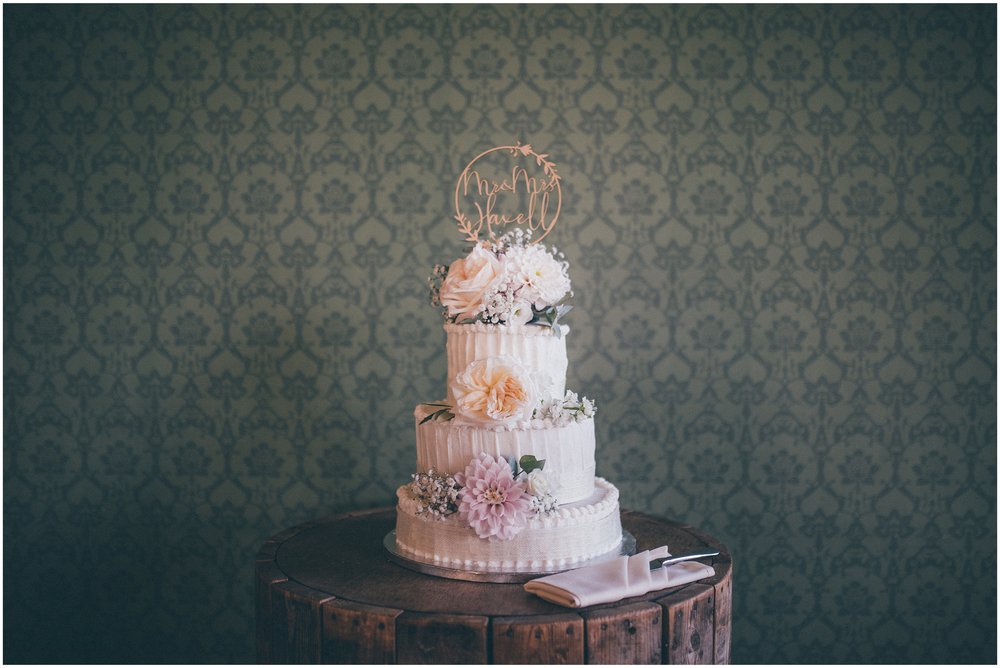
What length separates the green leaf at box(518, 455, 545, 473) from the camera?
1.99 meters

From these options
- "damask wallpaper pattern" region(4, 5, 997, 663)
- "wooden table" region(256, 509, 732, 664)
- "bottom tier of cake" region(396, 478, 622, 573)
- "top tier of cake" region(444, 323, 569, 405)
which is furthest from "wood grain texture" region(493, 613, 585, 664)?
"damask wallpaper pattern" region(4, 5, 997, 663)

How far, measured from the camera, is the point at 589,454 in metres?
2.14

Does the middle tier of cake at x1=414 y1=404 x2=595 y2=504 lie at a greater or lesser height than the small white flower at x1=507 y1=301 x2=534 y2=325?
lesser

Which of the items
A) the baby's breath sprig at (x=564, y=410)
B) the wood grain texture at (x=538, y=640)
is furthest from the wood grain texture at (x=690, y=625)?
the baby's breath sprig at (x=564, y=410)

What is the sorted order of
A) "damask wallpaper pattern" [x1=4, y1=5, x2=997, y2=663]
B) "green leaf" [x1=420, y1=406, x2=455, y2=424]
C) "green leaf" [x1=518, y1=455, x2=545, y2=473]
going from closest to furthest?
1. "green leaf" [x1=518, y1=455, x2=545, y2=473]
2. "green leaf" [x1=420, y1=406, x2=455, y2=424]
3. "damask wallpaper pattern" [x1=4, y1=5, x2=997, y2=663]

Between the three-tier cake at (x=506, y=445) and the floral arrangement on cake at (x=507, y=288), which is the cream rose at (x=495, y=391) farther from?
the floral arrangement on cake at (x=507, y=288)

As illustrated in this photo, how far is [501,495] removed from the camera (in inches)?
77.3

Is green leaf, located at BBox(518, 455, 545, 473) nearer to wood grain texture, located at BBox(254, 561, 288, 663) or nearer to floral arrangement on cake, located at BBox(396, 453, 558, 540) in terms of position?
floral arrangement on cake, located at BBox(396, 453, 558, 540)

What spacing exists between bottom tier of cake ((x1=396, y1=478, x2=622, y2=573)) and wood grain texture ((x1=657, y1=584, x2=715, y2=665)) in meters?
0.27

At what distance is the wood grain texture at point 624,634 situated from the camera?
1799 millimetres

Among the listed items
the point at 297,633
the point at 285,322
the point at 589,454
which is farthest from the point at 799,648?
the point at 285,322

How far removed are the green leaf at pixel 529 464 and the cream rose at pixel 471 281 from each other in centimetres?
43

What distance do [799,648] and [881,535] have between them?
1.93 feet

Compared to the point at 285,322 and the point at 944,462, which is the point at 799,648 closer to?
the point at 944,462
